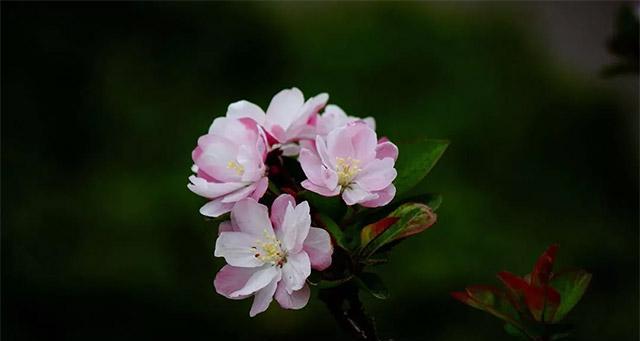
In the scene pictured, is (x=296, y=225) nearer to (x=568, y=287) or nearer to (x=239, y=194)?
(x=239, y=194)

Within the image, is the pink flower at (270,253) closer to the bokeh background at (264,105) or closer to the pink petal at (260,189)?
the pink petal at (260,189)

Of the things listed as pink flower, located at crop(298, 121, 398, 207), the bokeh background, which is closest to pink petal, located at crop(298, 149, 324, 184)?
pink flower, located at crop(298, 121, 398, 207)

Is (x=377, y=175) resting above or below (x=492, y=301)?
above

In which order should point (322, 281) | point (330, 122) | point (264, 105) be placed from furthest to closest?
point (264, 105)
point (330, 122)
point (322, 281)

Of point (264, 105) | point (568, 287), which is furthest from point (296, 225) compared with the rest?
point (264, 105)

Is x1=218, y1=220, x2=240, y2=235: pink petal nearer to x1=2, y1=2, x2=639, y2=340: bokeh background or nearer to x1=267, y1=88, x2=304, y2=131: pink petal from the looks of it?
x1=267, y1=88, x2=304, y2=131: pink petal

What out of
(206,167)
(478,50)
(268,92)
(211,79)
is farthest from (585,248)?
(206,167)

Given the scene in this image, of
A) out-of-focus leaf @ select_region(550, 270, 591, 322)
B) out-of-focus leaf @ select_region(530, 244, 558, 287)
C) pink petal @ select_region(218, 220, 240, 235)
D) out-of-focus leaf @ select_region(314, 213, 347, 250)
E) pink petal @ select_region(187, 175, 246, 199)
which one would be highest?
pink petal @ select_region(187, 175, 246, 199)

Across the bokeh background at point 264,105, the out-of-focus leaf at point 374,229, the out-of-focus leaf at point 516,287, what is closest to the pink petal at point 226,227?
the out-of-focus leaf at point 374,229
